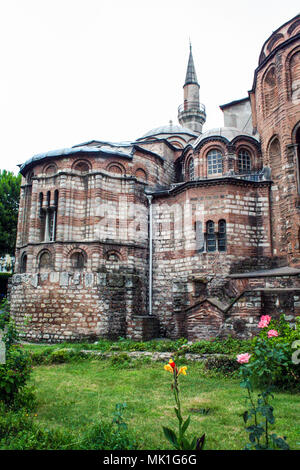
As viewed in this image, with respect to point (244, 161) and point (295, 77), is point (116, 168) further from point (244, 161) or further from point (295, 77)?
point (295, 77)

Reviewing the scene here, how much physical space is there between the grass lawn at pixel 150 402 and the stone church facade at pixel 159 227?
16.0 ft

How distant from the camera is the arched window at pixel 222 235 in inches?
615

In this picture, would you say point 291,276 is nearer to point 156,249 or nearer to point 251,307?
point 251,307

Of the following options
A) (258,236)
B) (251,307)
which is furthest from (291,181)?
(251,307)

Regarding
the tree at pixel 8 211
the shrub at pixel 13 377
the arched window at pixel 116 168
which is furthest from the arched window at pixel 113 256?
the tree at pixel 8 211

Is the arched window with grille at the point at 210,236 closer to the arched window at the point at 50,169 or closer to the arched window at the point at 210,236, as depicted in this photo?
the arched window at the point at 210,236

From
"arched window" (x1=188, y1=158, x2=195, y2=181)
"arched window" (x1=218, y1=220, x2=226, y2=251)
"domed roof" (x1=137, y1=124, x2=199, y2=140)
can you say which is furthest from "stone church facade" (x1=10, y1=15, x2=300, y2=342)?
"domed roof" (x1=137, y1=124, x2=199, y2=140)

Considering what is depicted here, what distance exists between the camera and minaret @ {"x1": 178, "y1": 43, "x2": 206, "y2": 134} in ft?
105

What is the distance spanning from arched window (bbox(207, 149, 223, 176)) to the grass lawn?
34.2 ft

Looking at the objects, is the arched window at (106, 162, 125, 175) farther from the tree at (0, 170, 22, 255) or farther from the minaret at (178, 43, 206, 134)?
the minaret at (178, 43, 206, 134)

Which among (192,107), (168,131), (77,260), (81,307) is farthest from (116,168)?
(192,107)

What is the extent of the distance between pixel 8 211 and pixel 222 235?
1709 cm

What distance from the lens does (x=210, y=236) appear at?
15.9 metres

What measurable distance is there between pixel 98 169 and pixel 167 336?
8.15 metres
